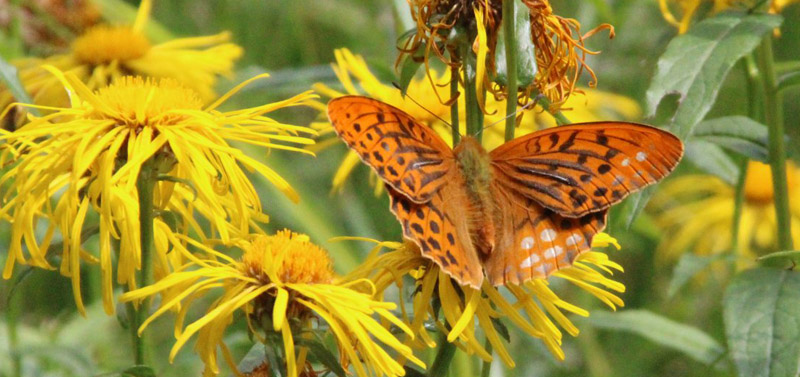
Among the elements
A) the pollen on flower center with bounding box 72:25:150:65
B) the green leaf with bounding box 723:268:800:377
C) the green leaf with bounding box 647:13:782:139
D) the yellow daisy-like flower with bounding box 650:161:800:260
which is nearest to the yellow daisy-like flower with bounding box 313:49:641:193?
the green leaf with bounding box 647:13:782:139

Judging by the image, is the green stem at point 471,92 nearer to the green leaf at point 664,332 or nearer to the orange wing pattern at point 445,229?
the orange wing pattern at point 445,229

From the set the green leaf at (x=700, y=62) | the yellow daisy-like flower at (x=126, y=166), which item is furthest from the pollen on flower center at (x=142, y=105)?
the green leaf at (x=700, y=62)

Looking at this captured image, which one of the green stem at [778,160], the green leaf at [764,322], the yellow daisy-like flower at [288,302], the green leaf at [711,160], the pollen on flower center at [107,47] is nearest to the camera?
Answer: the yellow daisy-like flower at [288,302]

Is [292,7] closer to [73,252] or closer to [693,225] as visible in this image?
[693,225]

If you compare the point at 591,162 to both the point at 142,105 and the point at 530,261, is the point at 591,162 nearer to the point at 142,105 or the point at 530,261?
the point at 530,261

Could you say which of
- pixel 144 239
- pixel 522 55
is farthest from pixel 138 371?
pixel 522 55

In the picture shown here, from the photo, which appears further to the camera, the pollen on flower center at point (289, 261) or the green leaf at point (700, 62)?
the green leaf at point (700, 62)
